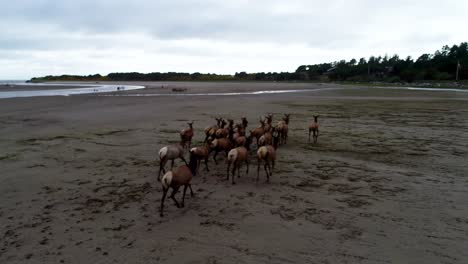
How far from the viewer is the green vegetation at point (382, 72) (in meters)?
90.9

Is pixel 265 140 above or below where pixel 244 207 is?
above

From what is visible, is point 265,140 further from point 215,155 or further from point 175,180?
point 175,180

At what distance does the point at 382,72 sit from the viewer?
114750 mm

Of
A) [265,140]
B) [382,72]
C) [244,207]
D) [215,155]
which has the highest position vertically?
[382,72]

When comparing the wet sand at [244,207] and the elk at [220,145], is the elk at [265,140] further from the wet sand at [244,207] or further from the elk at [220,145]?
the elk at [220,145]

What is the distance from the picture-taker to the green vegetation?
90.9 metres

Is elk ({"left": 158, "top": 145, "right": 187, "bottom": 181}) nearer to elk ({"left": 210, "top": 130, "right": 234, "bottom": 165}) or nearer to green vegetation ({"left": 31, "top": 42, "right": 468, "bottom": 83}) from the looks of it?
elk ({"left": 210, "top": 130, "right": 234, "bottom": 165})

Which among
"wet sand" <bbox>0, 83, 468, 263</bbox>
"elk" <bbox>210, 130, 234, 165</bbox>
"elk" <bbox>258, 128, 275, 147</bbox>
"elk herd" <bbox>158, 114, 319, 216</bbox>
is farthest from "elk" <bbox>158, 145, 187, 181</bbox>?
"elk" <bbox>258, 128, 275, 147</bbox>

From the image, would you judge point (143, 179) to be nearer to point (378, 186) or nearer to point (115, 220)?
point (115, 220)

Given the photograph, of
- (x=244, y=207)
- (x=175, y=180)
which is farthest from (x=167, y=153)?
(x=244, y=207)

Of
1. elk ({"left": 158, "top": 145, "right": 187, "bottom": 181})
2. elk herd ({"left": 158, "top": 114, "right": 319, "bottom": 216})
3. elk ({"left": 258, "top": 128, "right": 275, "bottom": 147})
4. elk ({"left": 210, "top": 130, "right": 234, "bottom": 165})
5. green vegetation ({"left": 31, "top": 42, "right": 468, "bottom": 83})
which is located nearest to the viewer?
elk herd ({"left": 158, "top": 114, "right": 319, "bottom": 216})

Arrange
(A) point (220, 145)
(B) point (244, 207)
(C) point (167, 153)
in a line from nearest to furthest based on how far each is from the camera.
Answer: (B) point (244, 207) → (C) point (167, 153) → (A) point (220, 145)

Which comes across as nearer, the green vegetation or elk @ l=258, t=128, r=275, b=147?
elk @ l=258, t=128, r=275, b=147

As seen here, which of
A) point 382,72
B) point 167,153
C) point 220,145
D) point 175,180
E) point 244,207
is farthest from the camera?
point 382,72
